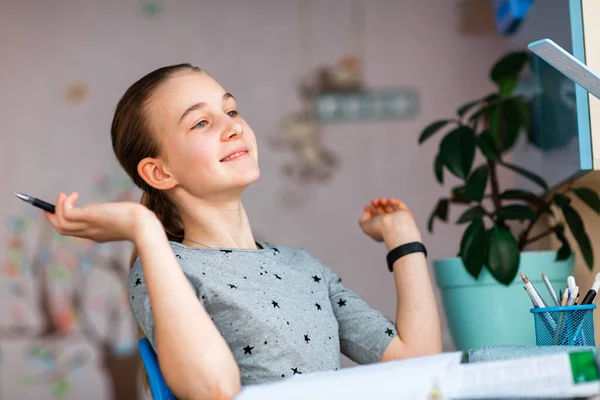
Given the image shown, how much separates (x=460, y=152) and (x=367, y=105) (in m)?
1.25

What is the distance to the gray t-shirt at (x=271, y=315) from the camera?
1055 millimetres

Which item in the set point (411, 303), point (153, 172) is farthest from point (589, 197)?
point (153, 172)

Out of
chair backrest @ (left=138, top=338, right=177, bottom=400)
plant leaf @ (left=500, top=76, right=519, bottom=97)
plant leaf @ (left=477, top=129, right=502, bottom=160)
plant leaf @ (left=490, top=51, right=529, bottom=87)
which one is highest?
plant leaf @ (left=490, top=51, right=529, bottom=87)

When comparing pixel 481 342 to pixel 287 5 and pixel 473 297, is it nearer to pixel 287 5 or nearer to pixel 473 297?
pixel 473 297

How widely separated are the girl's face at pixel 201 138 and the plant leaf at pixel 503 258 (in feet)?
2.19

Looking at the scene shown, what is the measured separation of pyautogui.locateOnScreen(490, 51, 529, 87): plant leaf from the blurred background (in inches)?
35.7

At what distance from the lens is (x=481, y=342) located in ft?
5.33

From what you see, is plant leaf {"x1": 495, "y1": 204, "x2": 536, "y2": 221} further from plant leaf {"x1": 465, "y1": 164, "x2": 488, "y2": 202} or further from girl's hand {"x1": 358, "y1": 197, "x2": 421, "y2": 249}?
girl's hand {"x1": 358, "y1": 197, "x2": 421, "y2": 249}

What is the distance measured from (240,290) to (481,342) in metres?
0.73

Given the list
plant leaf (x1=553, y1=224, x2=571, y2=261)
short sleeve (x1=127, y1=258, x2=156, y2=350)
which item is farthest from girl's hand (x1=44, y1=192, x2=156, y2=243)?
plant leaf (x1=553, y1=224, x2=571, y2=261)

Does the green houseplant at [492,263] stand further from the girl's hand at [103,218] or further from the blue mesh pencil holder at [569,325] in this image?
the girl's hand at [103,218]

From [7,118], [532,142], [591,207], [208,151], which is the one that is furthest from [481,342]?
[7,118]

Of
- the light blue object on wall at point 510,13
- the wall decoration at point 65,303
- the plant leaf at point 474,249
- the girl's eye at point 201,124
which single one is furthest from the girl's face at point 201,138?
the wall decoration at point 65,303

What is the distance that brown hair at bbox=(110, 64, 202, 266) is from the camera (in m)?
1.22
